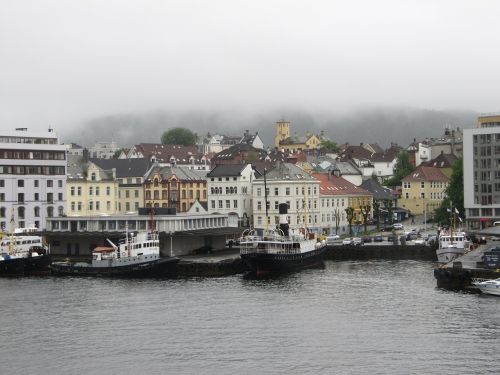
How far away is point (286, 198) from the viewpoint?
140 meters

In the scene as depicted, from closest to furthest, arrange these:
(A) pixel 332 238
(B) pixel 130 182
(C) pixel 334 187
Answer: (A) pixel 332 238, (B) pixel 130 182, (C) pixel 334 187

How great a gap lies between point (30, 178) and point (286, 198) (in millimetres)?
33929

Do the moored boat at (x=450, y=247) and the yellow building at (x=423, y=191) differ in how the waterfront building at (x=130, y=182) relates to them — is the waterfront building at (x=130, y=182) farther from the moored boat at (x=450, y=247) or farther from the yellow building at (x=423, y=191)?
the moored boat at (x=450, y=247)

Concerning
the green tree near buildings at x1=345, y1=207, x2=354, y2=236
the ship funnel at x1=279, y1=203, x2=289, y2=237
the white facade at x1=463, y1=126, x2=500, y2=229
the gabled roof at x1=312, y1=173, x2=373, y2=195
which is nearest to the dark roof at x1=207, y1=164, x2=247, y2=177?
the gabled roof at x1=312, y1=173, x2=373, y2=195

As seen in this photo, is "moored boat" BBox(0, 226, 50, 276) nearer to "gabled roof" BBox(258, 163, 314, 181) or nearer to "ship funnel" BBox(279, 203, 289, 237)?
"ship funnel" BBox(279, 203, 289, 237)

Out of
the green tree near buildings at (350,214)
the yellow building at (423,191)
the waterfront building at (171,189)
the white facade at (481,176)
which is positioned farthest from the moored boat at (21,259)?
the yellow building at (423,191)

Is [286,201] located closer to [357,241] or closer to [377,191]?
[357,241]

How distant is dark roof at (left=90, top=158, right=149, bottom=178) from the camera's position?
154 metres

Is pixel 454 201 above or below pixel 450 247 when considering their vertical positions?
above

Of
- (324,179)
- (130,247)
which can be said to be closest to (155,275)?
(130,247)

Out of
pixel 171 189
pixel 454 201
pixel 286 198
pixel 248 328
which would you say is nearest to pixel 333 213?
pixel 286 198

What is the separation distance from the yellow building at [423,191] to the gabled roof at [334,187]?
1916 cm

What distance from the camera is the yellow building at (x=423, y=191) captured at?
178375 mm

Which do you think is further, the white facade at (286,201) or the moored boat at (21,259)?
the white facade at (286,201)
